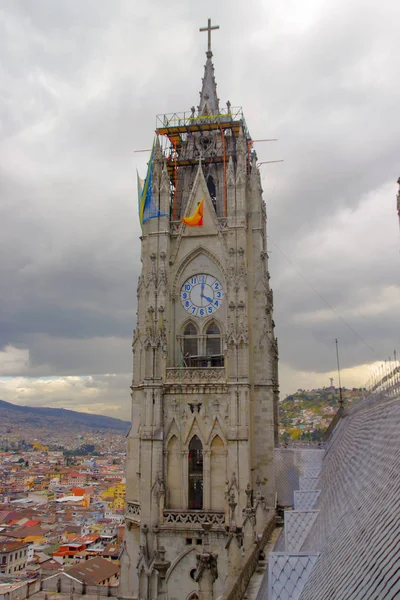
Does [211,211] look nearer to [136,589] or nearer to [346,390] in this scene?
[136,589]

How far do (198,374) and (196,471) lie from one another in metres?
4.70

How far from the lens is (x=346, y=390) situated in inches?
5930

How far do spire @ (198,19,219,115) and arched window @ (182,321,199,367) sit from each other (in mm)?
14474

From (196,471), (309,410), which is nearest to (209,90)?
(196,471)

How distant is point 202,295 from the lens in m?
31.9

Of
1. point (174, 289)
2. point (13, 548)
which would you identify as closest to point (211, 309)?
point (174, 289)

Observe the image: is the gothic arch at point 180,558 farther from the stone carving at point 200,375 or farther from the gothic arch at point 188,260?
the gothic arch at point 188,260

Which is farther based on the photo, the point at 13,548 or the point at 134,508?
the point at 13,548

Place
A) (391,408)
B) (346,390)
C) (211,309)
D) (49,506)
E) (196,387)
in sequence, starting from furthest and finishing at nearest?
(346,390) → (49,506) → (211,309) → (196,387) → (391,408)

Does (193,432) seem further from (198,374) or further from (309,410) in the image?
(309,410)

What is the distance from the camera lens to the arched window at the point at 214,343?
31.5 meters

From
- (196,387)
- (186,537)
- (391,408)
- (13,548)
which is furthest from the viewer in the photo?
(13,548)

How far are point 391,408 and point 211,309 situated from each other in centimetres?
1758

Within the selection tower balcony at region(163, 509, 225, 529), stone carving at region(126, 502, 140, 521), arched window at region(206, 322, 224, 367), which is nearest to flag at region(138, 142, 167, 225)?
arched window at region(206, 322, 224, 367)
